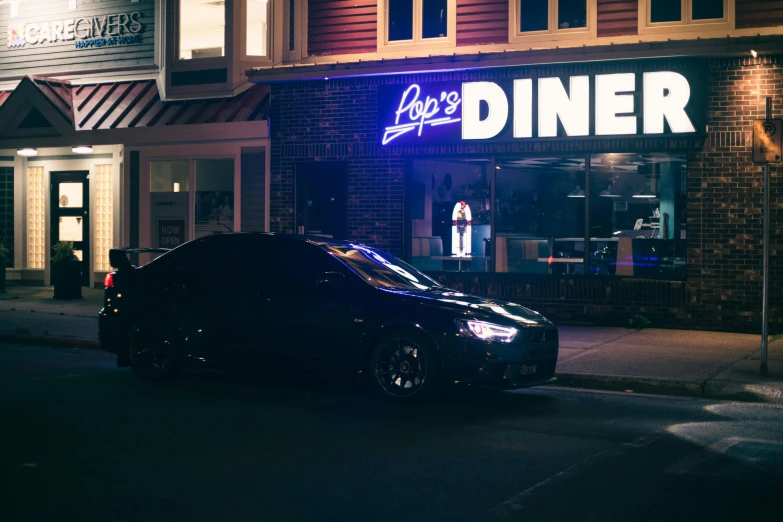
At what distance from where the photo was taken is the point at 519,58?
50.1 feet

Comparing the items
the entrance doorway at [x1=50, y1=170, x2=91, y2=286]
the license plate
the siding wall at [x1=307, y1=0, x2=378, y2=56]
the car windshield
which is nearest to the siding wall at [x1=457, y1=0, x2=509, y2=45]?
the siding wall at [x1=307, y1=0, x2=378, y2=56]

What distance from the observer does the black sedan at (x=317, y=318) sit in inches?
342

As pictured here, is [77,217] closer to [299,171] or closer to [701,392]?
[299,171]

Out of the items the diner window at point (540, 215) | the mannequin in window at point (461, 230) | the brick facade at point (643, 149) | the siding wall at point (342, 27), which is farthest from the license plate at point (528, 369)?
the siding wall at point (342, 27)

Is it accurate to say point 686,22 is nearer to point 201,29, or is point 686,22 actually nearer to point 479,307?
point 479,307

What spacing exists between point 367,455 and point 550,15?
35.8 feet

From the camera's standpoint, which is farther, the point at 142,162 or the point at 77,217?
the point at 77,217

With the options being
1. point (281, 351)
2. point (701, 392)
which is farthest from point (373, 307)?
point (701, 392)

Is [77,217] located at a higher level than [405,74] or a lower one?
lower

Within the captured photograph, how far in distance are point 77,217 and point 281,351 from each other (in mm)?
14300

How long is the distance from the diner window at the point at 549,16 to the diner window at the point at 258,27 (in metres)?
5.09

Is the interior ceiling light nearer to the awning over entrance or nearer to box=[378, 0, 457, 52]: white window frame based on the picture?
box=[378, 0, 457, 52]: white window frame

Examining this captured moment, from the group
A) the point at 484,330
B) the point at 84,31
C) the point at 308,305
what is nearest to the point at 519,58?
the point at 308,305

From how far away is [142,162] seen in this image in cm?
1962
